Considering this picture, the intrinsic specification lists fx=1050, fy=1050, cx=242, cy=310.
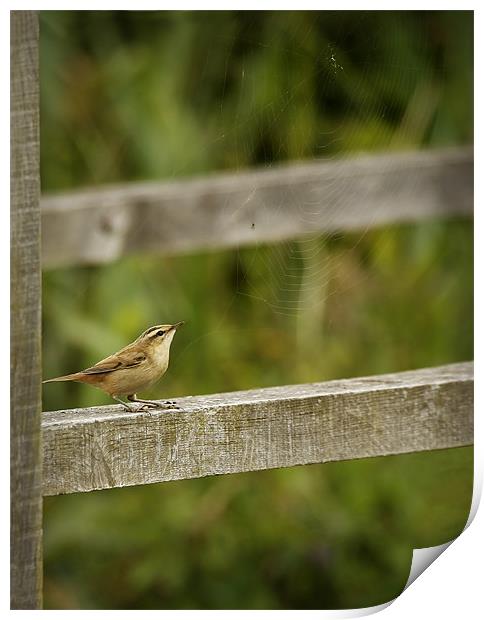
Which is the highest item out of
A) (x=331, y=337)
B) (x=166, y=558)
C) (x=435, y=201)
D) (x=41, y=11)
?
(x=41, y=11)

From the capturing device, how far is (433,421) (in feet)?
2.52

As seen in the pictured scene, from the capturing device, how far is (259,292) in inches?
30.8

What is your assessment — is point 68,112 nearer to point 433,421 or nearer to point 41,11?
point 41,11

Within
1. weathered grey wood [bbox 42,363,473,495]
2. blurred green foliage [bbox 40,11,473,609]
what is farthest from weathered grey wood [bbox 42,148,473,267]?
weathered grey wood [bbox 42,363,473,495]

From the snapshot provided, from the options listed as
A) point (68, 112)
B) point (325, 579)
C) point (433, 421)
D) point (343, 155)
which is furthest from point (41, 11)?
point (325, 579)

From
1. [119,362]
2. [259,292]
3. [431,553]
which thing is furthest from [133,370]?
[431,553]

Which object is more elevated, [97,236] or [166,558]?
[97,236]

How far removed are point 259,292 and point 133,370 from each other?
15 centimetres

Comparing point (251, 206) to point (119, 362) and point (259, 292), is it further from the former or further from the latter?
point (119, 362)

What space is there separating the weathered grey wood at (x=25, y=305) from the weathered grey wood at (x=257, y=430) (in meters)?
0.01

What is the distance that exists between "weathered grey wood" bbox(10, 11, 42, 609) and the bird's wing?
5 cm

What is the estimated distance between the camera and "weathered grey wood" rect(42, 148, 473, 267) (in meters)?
0.89

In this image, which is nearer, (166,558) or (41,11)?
(41,11)

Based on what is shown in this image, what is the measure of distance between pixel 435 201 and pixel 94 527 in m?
0.42
